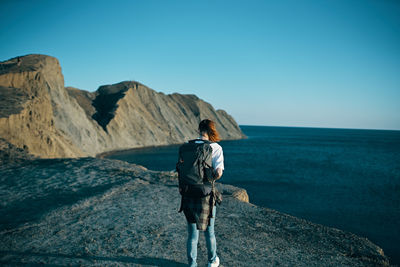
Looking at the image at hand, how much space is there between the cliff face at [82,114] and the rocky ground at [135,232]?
1031 centimetres

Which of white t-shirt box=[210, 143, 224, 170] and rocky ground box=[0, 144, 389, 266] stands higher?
white t-shirt box=[210, 143, 224, 170]

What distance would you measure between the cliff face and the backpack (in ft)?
50.1

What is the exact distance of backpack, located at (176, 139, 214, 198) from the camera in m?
3.05

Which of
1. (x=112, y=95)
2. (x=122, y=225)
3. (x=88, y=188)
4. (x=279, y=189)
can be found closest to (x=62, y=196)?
(x=88, y=188)

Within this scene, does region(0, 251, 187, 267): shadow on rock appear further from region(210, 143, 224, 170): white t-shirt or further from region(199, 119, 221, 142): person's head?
region(199, 119, 221, 142): person's head

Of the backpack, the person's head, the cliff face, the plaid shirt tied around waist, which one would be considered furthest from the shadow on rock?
the cliff face

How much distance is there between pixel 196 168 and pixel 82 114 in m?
42.8

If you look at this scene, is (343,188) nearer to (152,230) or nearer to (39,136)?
(152,230)

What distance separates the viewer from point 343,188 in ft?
71.6

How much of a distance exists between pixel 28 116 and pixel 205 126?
19.4 meters

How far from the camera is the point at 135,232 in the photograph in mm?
4805

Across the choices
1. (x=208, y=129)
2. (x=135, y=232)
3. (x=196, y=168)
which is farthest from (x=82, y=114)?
(x=196, y=168)

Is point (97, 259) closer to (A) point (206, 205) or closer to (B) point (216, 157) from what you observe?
(A) point (206, 205)

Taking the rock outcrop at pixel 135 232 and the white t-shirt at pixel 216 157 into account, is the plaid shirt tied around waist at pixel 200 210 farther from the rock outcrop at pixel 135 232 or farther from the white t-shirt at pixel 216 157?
the rock outcrop at pixel 135 232
